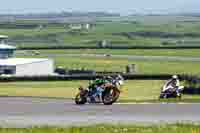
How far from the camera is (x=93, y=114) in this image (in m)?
23.1

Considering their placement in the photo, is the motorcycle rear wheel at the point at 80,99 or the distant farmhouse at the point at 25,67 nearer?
the motorcycle rear wheel at the point at 80,99

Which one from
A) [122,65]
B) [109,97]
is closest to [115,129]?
[109,97]

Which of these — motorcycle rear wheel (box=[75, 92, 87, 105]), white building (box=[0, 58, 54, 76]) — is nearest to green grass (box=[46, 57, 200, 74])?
white building (box=[0, 58, 54, 76])

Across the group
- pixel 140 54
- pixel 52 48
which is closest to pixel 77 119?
pixel 140 54

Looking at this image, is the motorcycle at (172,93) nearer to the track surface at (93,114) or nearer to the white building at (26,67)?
the track surface at (93,114)

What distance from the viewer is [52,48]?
147500mm

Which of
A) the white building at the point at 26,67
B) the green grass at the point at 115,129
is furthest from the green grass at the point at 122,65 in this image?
the green grass at the point at 115,129

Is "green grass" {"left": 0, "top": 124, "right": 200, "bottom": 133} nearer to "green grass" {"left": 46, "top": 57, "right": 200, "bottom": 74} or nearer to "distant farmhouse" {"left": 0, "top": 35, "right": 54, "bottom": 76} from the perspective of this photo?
"distant farmhouse" {"left": 0, "top": 35, "right": 54, "bottom": 76}

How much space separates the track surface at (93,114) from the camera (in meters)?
20.6

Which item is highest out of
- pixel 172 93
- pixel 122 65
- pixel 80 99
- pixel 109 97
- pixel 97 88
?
pixel 97 88

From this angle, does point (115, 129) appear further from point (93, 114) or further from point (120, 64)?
point (120, 64)

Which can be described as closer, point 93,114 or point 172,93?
point 93,114

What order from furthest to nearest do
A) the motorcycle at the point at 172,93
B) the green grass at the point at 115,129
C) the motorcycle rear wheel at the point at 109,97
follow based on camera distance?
1. the motorcycle at the point at 172,93
2. the motorcycle rear wheel at the point at 109,97
3. the green grass at the point at 115,129

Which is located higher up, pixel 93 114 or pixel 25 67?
pixel 93 114
